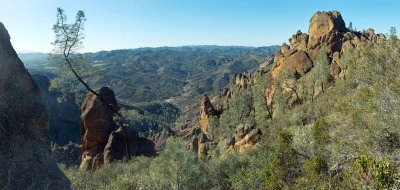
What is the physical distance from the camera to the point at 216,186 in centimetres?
5153

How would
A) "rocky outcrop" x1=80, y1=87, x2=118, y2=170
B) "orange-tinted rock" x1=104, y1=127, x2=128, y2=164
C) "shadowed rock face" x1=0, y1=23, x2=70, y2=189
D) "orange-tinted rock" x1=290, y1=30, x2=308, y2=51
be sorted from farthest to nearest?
→ "orange-tinted rock" x1=290, y1=30, x2=308, y2=51 → "rocky outcrop" x1=80, y1=87, x2=118, y2=170 → "orange-tinted rock" x1=104, y1=127, x2=128, y2=164 → "shadowed rock face" x1=0, y1=23, x2=70, y2=189

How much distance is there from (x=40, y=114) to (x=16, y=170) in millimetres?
4880

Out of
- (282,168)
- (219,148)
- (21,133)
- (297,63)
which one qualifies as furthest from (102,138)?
(297,63)

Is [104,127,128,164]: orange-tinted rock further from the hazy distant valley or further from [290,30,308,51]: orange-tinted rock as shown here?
[290,30,308,51]: orange-tinted rock

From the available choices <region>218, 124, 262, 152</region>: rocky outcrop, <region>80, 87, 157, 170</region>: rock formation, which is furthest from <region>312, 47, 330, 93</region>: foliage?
<region>80, 87, 157, 170</region>: rock formation

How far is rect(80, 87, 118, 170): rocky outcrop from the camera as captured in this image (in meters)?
80.9

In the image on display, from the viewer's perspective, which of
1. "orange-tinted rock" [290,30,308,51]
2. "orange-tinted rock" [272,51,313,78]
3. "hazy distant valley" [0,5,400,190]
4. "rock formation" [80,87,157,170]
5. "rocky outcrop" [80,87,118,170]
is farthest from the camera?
"orange-tinted rock" [290,30,308,51]

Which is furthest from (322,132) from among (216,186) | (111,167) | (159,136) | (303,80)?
(159,136)

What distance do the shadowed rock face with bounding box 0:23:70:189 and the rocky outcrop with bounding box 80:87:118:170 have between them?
5461 centimetres

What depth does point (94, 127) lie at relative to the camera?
8256 cm

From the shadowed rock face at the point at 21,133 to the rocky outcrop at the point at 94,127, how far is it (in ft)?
179

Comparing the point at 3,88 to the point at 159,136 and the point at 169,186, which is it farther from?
the point at 159,136

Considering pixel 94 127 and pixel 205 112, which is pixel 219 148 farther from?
pixel 205 112

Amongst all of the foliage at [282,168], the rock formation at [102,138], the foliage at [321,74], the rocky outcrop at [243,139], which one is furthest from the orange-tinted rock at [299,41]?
the foliage at [282,168]
